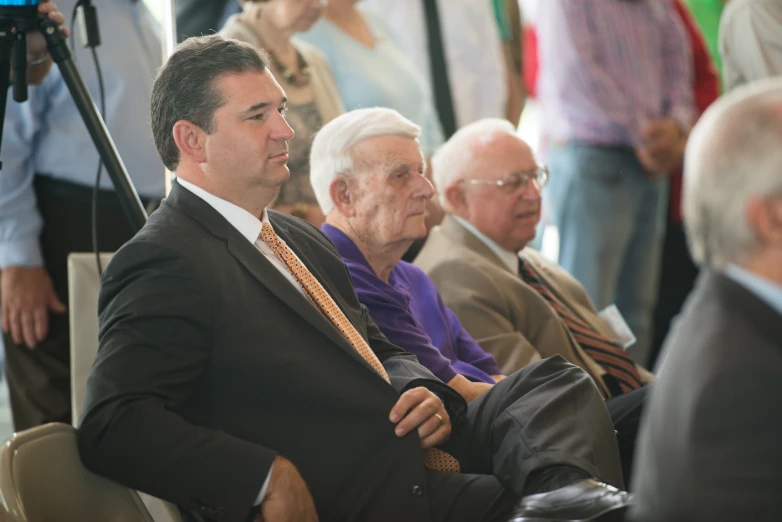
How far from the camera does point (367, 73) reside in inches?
146

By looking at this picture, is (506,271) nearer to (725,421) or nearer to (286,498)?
(286,498)

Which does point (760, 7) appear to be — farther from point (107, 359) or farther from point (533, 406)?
point (107, 359)

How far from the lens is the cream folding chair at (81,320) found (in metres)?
2.35

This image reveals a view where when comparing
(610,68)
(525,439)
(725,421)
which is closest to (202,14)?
(610,68)

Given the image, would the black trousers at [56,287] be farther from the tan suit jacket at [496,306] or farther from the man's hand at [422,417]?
the man's hand at [422,417]

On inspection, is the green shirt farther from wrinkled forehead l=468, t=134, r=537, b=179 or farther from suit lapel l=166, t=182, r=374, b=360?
suit lapel l=166, t=182, r=374, b=360

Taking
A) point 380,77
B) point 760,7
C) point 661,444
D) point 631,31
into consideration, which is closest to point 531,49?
point 631,31

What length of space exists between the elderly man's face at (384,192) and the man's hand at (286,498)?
0.91 m

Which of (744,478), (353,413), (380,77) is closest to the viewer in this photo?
(744,478)

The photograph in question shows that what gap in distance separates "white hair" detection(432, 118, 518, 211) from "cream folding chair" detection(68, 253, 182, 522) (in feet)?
3.83

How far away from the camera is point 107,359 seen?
5.54 ft

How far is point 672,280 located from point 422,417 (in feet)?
11.8

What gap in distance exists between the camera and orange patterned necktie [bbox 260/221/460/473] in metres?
1.99

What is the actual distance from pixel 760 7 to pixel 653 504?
338 centimetres
